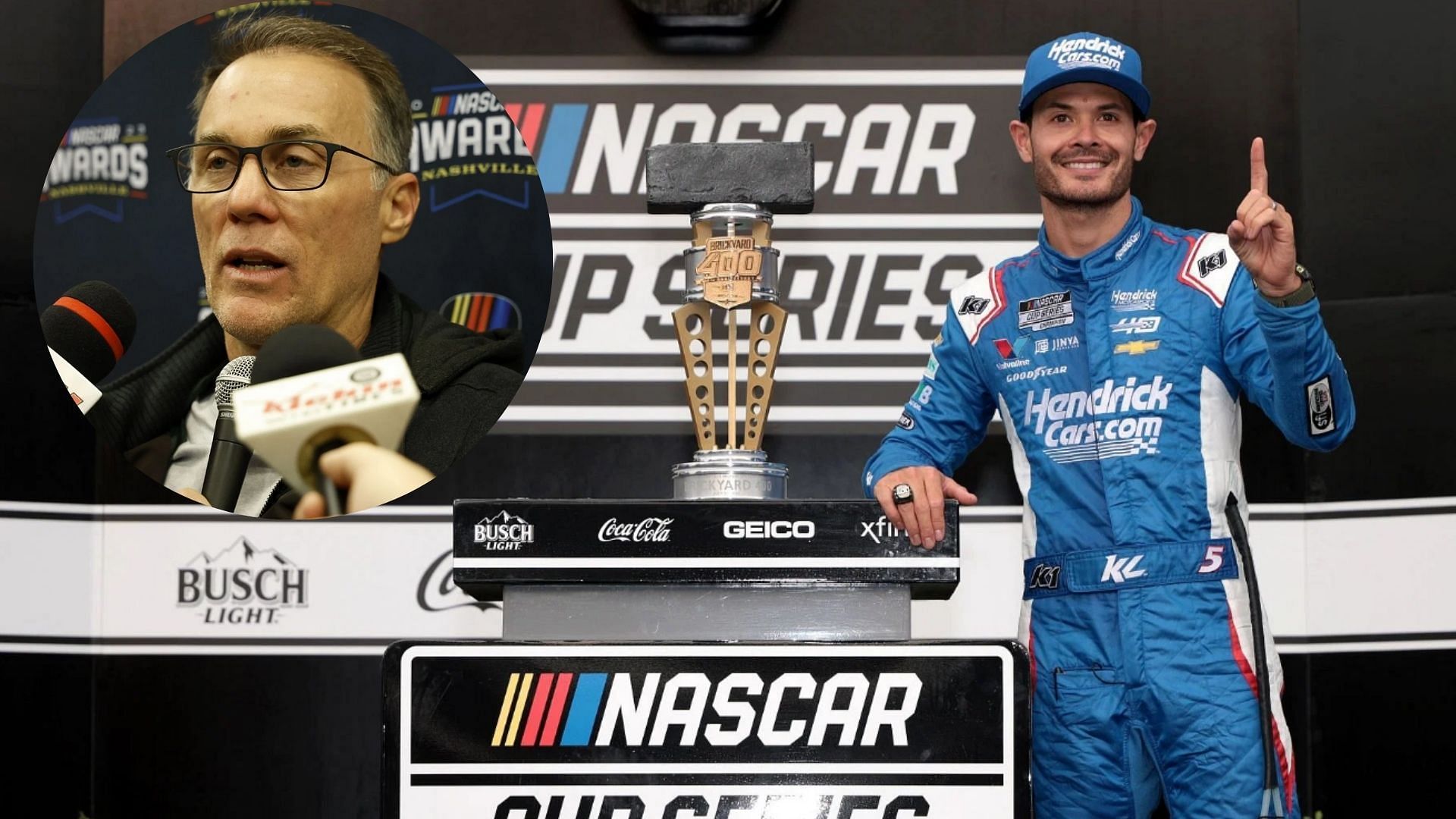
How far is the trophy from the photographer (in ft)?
6.33

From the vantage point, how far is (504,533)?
1620 millimetres

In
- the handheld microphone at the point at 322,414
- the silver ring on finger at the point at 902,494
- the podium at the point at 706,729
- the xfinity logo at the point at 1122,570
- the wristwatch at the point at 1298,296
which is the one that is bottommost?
the podium at the point at 706,729

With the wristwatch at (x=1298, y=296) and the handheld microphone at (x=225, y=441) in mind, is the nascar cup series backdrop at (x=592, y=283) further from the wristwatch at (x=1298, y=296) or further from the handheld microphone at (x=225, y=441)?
the wristwatch at (x=1298, y=296)

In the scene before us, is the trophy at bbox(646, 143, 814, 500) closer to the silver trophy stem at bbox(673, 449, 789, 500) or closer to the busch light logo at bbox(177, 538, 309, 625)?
the silver trophy stem at bbox(673, 449, 789, 500)

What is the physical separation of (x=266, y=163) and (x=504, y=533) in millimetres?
1393

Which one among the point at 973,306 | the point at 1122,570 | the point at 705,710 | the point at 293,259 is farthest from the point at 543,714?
the point at 293,259

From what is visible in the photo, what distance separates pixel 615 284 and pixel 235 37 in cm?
88

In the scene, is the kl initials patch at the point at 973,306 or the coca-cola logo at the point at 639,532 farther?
the kl initials patch at the point at 973,306

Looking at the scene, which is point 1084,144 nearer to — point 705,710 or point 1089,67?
point 1089,67

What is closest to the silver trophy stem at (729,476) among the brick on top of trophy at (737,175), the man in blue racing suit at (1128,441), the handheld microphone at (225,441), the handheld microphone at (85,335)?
the man in blue racing suit at (1128,441)

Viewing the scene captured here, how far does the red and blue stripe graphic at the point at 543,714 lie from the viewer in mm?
1529

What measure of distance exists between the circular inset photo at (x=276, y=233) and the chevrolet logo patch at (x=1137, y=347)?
1191 millimetres

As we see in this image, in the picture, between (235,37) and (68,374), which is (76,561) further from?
(235,37)

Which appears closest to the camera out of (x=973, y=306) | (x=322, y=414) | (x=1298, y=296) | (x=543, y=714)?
(x=322, y=414)
